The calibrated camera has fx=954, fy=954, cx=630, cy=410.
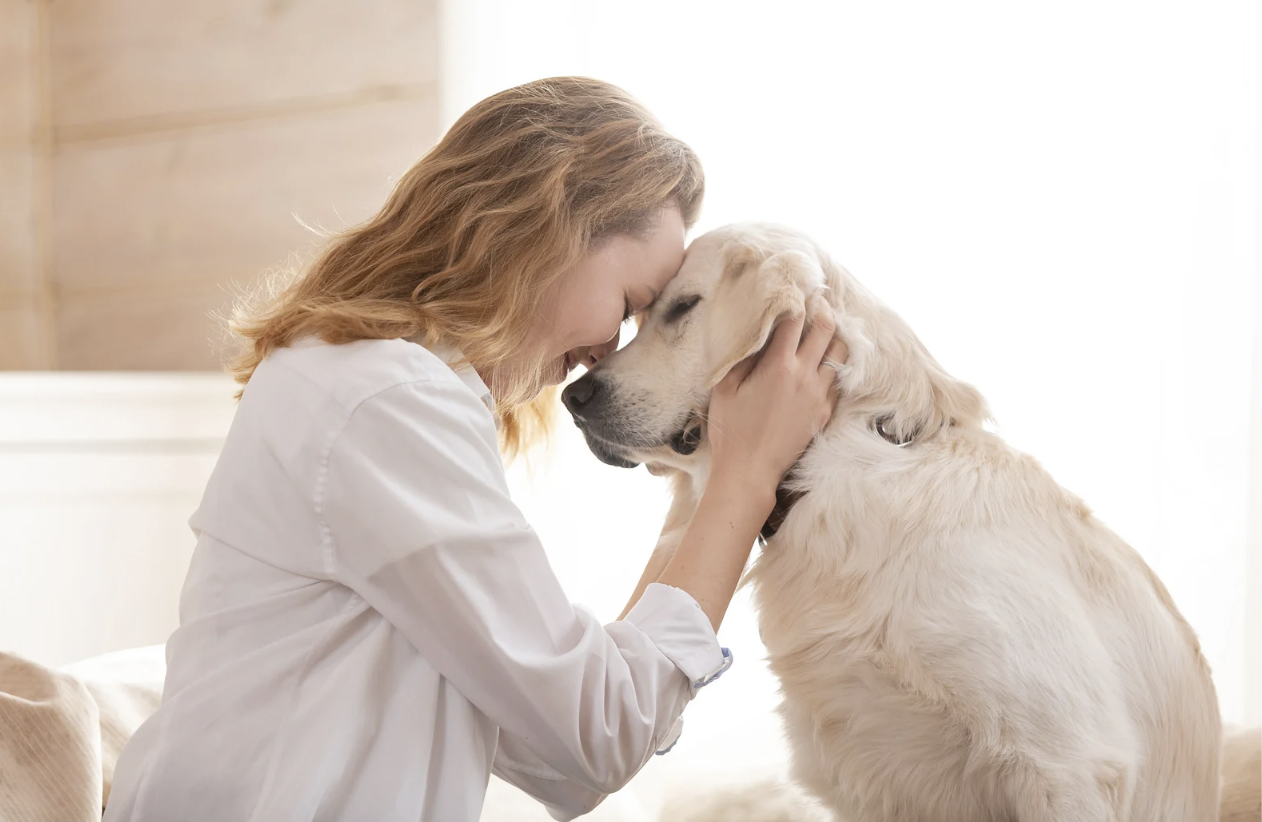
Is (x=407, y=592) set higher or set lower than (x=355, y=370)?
lower

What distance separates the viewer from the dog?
3.20 feet

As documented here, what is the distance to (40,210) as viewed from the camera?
3.12 metres

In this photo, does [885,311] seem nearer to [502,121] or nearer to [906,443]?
[906,443]

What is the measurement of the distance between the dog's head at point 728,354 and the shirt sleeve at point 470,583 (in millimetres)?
396

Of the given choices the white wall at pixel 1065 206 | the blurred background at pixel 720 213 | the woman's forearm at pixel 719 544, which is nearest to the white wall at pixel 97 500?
the blurred background at pixel 720 213

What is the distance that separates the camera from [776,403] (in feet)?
3.78

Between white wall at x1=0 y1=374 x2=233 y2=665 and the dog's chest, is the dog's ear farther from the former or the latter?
white wall at x1=0 y1=374 x2=233 y2=665

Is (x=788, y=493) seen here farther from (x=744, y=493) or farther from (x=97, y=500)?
(x=97, y=500)

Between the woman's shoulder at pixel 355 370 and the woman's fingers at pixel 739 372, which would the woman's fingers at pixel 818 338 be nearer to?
the woman's fingers at pixel 739 372

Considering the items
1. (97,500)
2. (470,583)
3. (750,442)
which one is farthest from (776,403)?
(97,500)

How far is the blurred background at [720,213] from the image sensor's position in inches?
85.3

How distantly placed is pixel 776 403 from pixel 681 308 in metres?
0.22

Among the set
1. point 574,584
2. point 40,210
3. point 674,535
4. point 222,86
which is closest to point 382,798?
point 674,535

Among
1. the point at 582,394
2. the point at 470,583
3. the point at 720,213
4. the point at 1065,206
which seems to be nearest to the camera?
the point at 470,583
